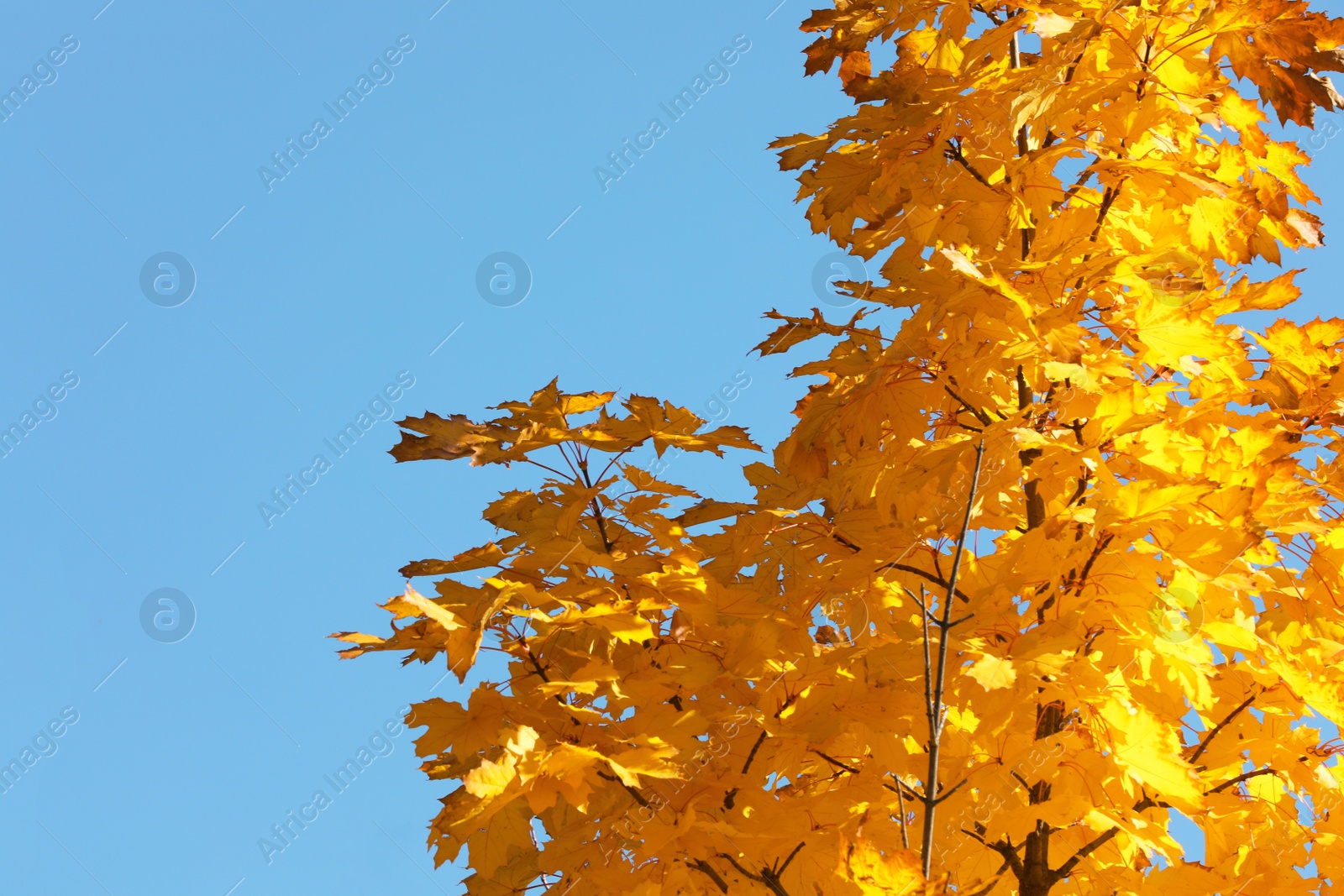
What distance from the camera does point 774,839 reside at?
244 centimetres

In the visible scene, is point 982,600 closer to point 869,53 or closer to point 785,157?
point 785,157

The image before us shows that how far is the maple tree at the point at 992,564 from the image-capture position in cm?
243

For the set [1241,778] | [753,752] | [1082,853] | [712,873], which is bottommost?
[1241,778]

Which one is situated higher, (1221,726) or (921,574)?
(921,574)

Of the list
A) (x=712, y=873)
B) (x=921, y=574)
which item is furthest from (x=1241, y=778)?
(x=712, y=873)

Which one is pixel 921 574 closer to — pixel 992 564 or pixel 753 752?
pixel 992 564

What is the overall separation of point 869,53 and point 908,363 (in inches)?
60.2

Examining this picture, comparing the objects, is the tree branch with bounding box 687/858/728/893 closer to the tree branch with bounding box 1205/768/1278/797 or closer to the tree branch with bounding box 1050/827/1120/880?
the tree branch with bounding box 1050/827/1120/880

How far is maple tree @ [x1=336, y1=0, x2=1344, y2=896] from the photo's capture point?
243 cm

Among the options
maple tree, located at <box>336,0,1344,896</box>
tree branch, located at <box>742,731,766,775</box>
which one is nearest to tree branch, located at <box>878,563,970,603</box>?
maple tree, located at <box>336,0,1344,896</box>

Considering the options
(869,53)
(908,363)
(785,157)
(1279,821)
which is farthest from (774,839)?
(869,53)

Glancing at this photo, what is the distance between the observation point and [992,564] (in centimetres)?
299

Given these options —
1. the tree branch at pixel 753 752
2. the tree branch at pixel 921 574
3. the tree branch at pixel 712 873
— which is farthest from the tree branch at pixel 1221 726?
the tree branch at pixel 712 873

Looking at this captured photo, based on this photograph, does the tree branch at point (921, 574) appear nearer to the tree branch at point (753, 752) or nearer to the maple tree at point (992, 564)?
the maple tree at point (992, 564)
